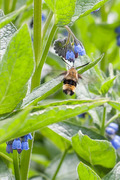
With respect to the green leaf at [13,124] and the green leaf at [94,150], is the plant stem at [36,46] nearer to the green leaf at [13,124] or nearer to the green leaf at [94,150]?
the green leaf at [94,150]

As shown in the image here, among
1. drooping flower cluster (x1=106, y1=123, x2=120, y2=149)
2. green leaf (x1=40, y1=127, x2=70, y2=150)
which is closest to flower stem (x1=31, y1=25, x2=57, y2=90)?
green leaf (x1=40, y1=127, x2=70, y2=150)

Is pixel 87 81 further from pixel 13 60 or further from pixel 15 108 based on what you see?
pixel 13 60

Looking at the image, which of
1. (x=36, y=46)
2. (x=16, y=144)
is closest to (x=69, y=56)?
(x=36, y=46)

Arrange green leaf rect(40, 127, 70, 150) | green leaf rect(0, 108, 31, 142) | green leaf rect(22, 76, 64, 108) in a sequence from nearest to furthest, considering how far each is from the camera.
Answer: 1. green leaf rect(0, 108, 31, 142)
2. green leaf rect(22, 76, 64, 108)
3. green leaf rect(40, 127, 70, 150)

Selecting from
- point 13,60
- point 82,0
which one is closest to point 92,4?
point 82,0

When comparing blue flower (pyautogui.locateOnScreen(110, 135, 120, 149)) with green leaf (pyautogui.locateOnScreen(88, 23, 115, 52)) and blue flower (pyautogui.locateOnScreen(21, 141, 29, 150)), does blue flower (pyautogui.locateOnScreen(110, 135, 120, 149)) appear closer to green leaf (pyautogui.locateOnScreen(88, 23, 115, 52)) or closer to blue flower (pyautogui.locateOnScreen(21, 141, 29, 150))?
blue flower (pyautogui.locateOnScreen(21, 141, 29, 150))

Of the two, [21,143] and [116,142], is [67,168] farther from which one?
[21,143]

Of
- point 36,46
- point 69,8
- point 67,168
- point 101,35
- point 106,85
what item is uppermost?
point 69,8

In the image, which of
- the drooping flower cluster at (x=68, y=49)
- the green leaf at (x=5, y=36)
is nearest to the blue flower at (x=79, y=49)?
the drooping flower cluster at (x=68, y=49)
